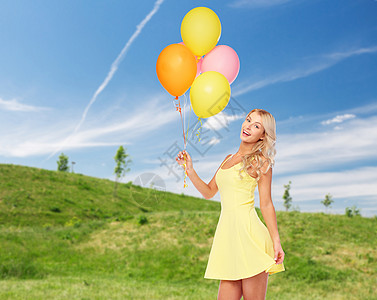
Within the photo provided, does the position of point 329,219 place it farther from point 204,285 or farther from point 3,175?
point 3,175

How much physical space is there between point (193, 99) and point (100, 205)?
56.0 ft

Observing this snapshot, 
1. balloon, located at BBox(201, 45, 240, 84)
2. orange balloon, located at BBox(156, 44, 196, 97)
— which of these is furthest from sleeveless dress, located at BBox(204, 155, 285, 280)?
balloon, located at BBox(201, 45, 240, 84)

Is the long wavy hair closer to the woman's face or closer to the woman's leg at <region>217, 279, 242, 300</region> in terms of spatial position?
the woman's face

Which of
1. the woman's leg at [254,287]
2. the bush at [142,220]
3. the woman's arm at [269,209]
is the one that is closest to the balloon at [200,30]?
the woman's arm at [269,209]

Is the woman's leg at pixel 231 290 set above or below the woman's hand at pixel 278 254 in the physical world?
below

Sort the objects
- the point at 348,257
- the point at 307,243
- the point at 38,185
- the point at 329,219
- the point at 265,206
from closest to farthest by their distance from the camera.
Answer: the point at 265,206
the point at 348,257
the point at 307,243
the point at 329,219
the point at 38,185

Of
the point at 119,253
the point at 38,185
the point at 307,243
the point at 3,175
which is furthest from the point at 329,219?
the point at 3,175

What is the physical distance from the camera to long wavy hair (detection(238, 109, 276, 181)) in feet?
9.60

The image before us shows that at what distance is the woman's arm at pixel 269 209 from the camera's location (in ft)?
9.45

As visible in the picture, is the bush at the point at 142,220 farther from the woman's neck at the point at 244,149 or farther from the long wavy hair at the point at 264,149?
the long wavy hair at the point at 264,149

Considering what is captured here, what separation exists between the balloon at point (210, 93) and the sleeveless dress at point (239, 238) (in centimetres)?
84

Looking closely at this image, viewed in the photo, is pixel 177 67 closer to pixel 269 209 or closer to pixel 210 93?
pixel 210 93

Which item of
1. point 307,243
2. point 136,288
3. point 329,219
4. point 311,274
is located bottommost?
point 136,288

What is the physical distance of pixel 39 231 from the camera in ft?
48.7
